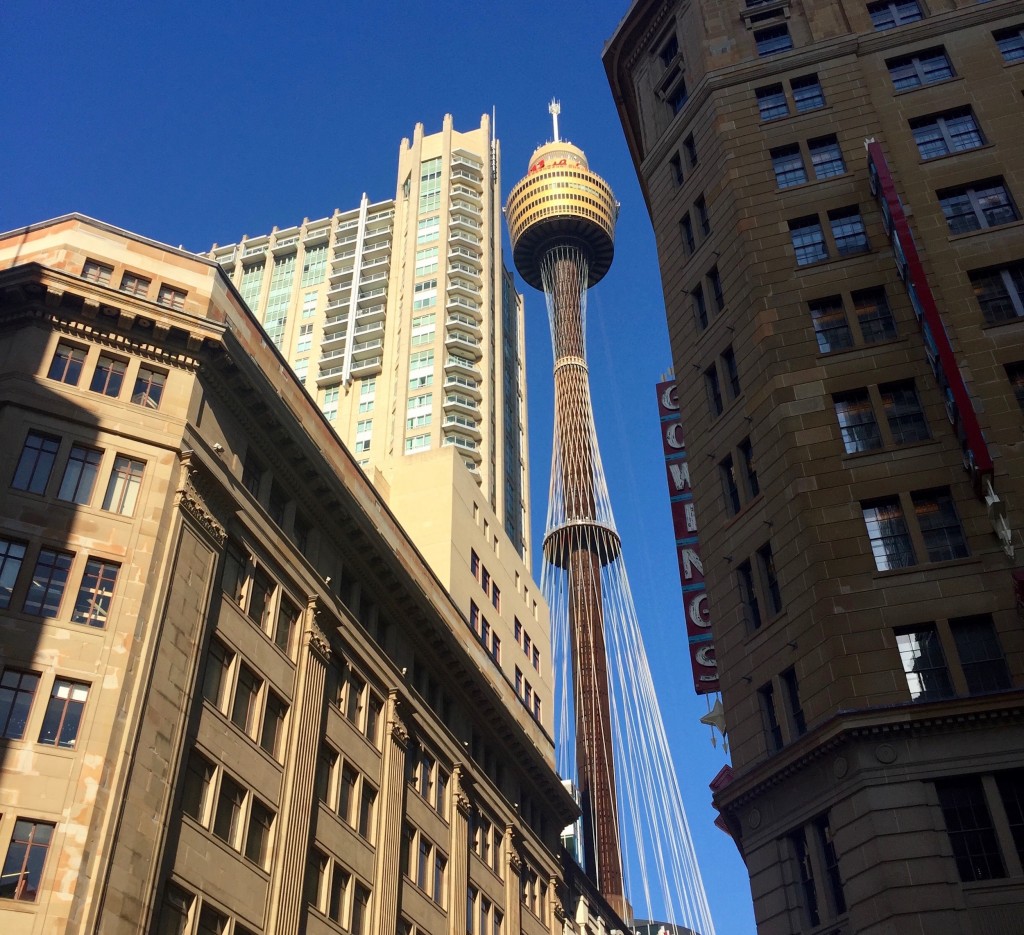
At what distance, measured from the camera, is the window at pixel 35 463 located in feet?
114

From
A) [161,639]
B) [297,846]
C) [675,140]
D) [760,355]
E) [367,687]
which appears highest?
[675,140]

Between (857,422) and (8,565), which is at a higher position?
(857,422)

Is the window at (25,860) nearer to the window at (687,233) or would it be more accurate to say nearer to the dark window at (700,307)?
the dark window at (700,307)

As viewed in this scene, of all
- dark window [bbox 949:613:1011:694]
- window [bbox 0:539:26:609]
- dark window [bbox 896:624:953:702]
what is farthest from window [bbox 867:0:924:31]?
window [bbox 0:539:26:609]

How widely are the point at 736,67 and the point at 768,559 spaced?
2659 cm

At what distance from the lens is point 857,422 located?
42.9 m

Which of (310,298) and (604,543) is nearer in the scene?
(604,543)

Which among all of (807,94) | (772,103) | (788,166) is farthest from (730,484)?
(807,94)

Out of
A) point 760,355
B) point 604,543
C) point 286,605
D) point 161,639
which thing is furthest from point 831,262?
point 604,543

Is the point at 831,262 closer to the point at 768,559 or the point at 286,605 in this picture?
the point at 768,559

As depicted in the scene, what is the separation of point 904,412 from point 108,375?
92.7 feet

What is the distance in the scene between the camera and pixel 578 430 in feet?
434

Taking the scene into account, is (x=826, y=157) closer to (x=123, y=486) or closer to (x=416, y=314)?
(x=123, y=486)

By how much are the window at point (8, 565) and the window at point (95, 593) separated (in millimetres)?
1797
